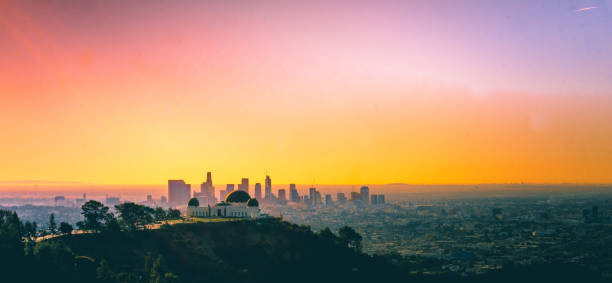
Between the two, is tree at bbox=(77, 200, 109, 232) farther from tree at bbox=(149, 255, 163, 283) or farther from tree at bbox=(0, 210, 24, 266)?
tree at bbox=(149, 255, 163, 283)

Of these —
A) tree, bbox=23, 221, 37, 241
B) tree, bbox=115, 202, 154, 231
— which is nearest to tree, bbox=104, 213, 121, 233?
tree, bbox=115, 202, 154, 231

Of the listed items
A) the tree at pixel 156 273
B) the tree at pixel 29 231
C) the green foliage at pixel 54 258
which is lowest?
the tree at pixel 156 273

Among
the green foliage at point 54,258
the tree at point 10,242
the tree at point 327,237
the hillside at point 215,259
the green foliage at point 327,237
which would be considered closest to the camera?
the green foliage at point 54,258

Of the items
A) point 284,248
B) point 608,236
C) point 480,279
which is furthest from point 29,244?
point 608,236

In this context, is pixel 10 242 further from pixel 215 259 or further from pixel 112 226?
pixel 215 259

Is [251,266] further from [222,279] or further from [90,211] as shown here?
[90,211]

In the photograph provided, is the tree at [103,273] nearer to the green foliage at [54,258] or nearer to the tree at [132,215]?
the green foliage at [54,258]

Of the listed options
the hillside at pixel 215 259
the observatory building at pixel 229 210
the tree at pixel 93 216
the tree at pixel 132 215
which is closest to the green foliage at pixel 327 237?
the hillside at pixel 215 259

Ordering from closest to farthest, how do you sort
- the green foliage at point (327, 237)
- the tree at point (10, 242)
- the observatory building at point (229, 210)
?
the tree at point (10, 242)
the green foliage at point (327, 237)
the observatory building at point (229, 210)
